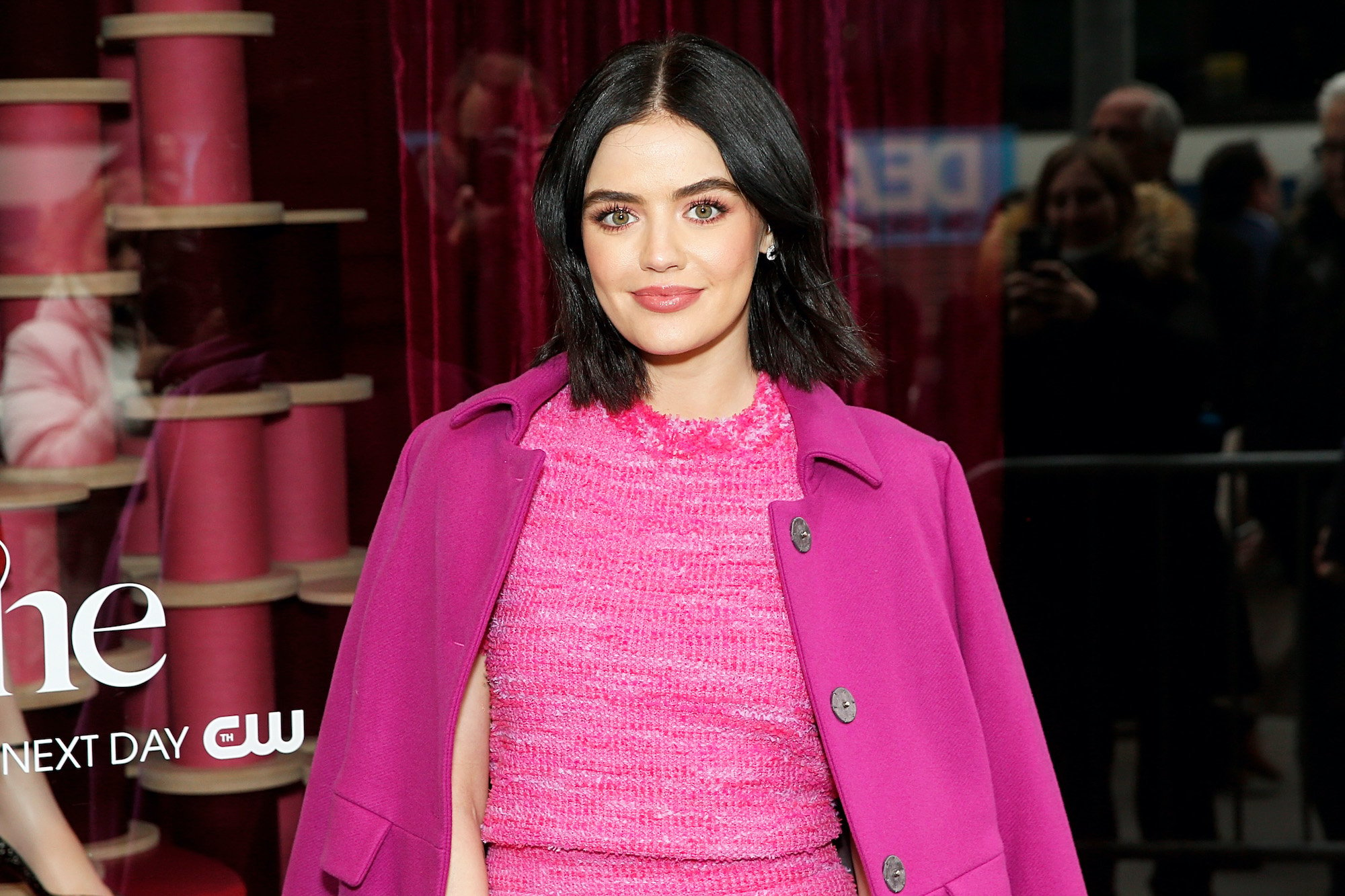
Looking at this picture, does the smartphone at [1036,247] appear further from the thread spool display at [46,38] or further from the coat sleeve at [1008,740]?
the thread spool display at [46,38]

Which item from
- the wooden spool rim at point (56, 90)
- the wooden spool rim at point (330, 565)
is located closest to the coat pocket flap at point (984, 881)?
the wooden spool rim at point (330, 565)

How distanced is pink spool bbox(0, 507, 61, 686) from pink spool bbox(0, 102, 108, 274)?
353 mm

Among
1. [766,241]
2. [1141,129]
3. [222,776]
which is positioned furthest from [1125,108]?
[222,776]

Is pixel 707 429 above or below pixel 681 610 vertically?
above

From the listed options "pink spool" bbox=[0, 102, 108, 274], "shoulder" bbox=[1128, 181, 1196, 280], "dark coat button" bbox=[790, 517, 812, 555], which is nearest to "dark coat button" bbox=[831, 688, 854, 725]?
"dark coat button" bbox=[790, 517, 812, 555]

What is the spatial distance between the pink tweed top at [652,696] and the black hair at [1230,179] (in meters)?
1.64

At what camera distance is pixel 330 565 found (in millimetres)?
2373

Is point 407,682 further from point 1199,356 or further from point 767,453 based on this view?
point 1199,356

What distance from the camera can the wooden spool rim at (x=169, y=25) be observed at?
85.7 inches

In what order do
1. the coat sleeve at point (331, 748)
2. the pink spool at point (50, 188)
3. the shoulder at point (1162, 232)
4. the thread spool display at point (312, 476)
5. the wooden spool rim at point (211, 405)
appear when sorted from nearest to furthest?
the coat sleeve at point (331, 748)
the pink spool at point (50, 188)
the wooden spool rim at point (211, 405)
the thread spool display at point (312, 476)
the shoulder at point (1162, 232)


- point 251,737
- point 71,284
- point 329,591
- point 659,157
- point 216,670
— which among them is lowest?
point 251,737

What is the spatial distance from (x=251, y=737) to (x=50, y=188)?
2.84ft

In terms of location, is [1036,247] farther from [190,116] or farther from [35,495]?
[35,495]

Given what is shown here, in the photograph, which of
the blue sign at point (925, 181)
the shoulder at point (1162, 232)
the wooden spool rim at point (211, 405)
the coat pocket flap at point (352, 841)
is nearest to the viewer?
the coat pocket flap at point (352, 841)
